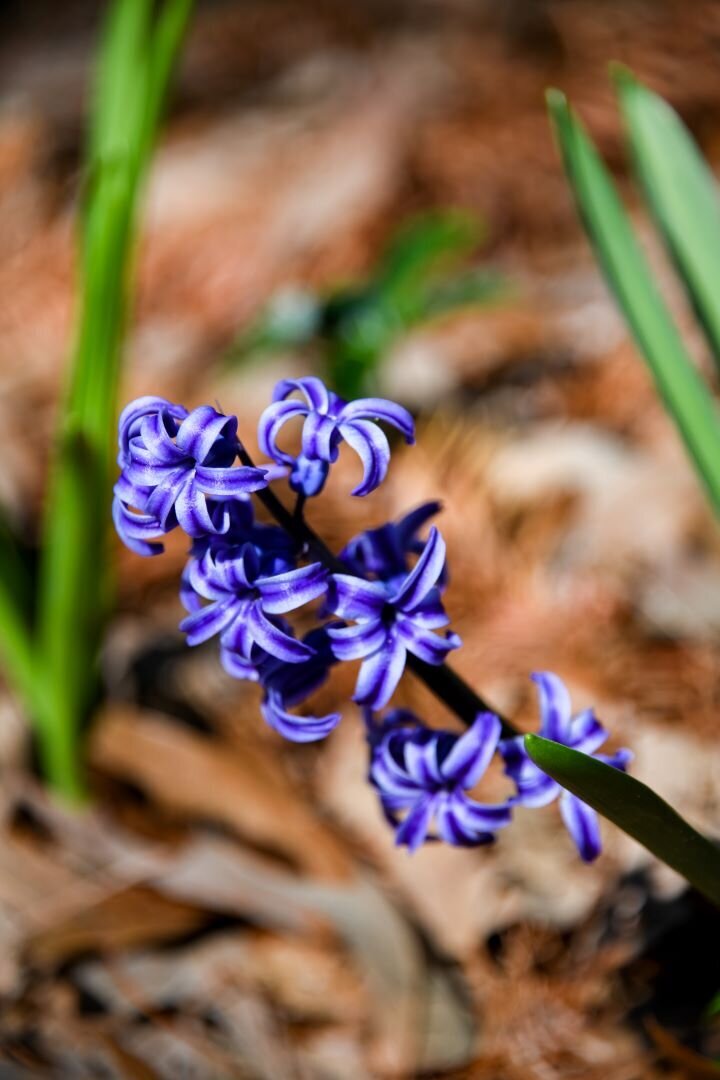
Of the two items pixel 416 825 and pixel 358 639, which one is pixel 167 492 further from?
pixel 416 825

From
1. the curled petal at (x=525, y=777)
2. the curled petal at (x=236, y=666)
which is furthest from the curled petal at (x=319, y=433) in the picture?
the curled petal at (x=525, y=777)

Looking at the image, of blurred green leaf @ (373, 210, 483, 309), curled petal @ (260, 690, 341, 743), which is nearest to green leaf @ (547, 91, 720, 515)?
curled petal @ (260, 690, 341, 743)

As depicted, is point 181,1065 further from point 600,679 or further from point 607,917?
point 600,679

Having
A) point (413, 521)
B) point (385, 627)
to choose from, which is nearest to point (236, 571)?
point (385, 627)

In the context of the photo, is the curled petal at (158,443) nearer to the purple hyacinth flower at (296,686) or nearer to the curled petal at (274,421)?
the curled petal at (274,421)

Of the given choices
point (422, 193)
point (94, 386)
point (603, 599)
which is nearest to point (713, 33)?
point (422, 193)
